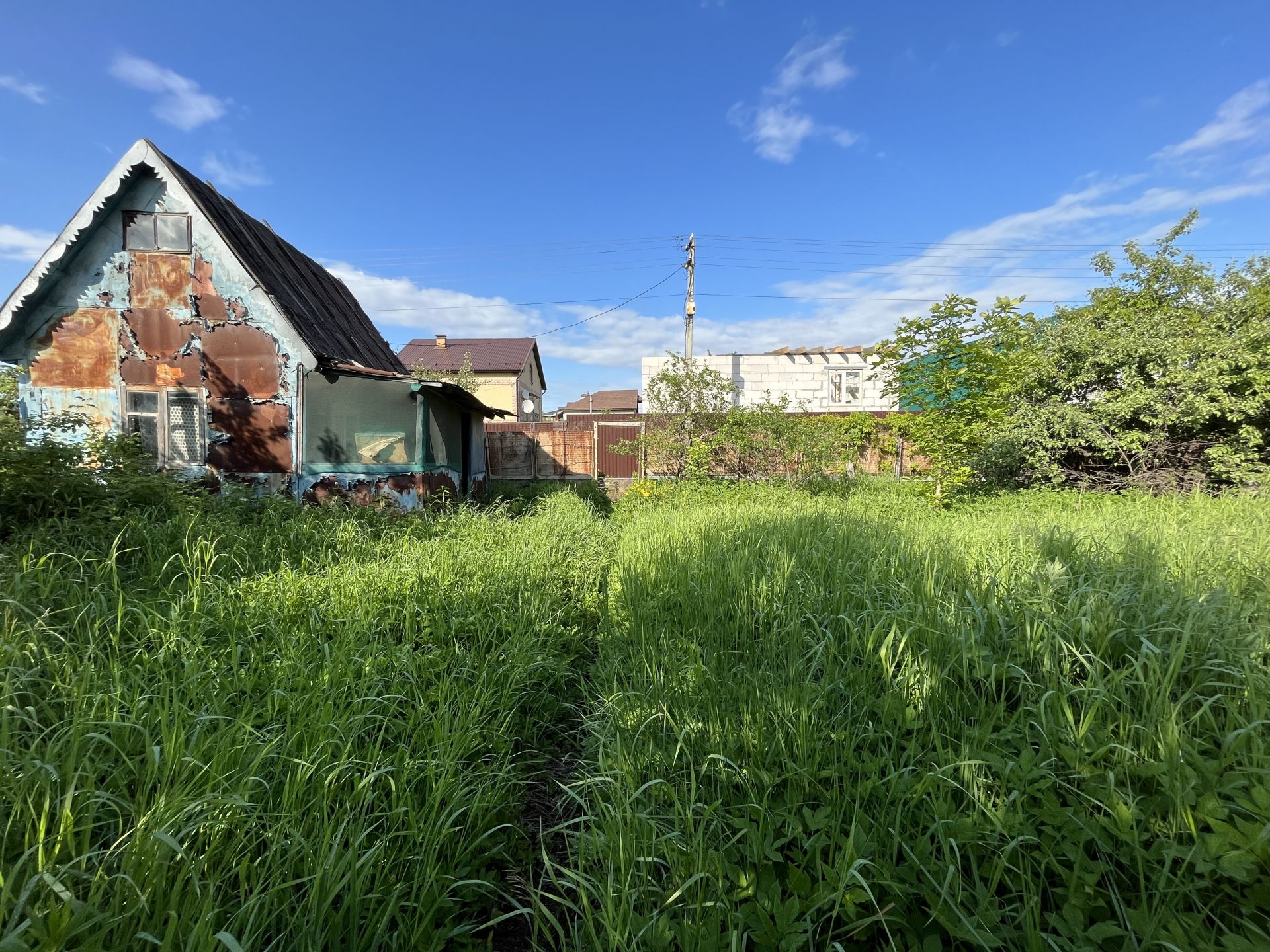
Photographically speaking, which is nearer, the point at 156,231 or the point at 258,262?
the point at 156,231

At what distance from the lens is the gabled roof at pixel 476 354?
32.0m

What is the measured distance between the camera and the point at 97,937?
115 cm

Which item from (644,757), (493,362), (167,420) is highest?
(493,362)

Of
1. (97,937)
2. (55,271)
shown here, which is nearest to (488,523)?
(97,937)

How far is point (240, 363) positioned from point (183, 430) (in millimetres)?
1379

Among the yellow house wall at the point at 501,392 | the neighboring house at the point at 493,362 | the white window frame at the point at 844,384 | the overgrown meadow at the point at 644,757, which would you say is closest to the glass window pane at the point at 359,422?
the overgrown meadow at the point at 644,757

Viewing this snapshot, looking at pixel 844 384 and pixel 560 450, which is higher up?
pixel 844 384

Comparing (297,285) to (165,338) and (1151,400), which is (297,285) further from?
(1151,400)

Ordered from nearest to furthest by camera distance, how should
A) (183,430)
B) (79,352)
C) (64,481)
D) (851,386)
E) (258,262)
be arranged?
(64,481)
(79,352)
(183,430)
(258,262)
(851,386)

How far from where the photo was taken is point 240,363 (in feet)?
25.3

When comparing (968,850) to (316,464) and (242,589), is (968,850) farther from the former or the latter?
(316,464)

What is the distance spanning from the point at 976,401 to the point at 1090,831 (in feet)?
26.0

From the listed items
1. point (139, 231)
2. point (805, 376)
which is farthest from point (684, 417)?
point (805, 376)

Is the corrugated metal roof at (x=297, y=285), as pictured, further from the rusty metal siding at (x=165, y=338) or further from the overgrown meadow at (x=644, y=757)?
the overgrown meadow at (x=644, y=757)
